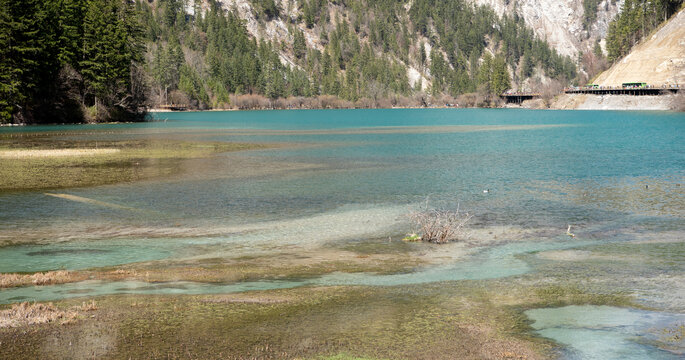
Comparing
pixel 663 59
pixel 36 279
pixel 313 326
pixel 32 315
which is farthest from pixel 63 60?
pixel 663 59

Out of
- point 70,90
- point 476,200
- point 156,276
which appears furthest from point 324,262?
point 70,90

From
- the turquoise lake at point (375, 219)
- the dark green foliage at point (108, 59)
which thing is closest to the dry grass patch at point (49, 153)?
the turquoise lake at point (375, 219)

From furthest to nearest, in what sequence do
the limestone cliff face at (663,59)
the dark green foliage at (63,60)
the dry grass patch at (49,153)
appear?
1. the limestone cliff face at (663,59)
2. the dark green foliage at (63,60)
3. the dry grass patch at (49,153)

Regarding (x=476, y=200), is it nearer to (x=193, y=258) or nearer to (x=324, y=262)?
(x=324, y=262)

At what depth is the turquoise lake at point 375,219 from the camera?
17.4 meters

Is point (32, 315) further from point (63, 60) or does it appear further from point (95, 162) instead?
point (63, 60)

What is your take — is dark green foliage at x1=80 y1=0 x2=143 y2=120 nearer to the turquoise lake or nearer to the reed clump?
the turquoise lake

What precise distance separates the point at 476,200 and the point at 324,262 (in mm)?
14444

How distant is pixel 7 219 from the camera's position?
89.9 ft

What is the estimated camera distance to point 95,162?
50625 mm

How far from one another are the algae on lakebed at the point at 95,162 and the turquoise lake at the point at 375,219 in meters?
2.78

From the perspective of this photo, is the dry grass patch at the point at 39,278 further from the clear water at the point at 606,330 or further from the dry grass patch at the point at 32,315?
the clear water at the point at 606,330

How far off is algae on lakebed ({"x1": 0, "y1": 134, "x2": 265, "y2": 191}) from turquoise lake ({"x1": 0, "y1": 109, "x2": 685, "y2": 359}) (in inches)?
109

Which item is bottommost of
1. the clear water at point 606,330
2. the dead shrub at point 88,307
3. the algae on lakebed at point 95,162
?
the clear water at point 606,330
